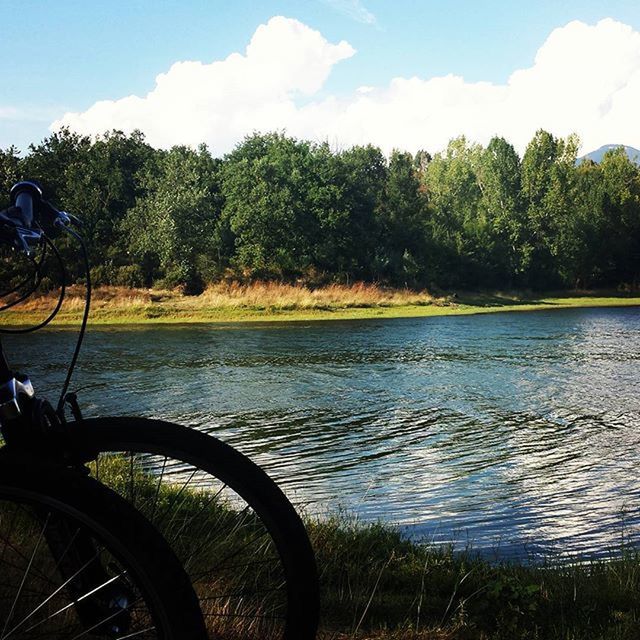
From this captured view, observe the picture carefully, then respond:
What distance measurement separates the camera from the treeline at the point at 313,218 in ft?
195

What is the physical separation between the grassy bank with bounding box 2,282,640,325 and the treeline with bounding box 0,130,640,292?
10.3ft

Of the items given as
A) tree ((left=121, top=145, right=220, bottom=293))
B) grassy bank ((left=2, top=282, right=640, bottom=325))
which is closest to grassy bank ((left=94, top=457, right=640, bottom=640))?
grassy bank ((left=2, top=282, right=640, bottom=325))

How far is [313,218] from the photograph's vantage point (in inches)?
2477

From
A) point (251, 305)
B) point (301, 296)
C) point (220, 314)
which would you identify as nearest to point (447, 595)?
point (220, 314)

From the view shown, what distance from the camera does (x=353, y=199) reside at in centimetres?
6525

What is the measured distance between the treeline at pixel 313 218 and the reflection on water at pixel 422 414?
23738 mm

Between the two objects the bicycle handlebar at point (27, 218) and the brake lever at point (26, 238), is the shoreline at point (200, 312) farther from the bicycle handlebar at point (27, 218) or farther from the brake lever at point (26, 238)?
the brake lever at point (26, 238)

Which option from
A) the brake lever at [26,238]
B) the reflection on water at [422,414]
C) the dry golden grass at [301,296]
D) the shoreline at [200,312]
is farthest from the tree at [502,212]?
the brake lever at [26,238]

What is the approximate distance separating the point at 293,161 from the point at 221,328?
23.1 metres

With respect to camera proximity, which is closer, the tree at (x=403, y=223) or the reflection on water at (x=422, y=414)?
the reflection on water at (x=422, y=414)

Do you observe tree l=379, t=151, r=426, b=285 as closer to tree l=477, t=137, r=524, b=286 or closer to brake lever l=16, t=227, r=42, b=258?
tree l=477, t=137, r=524, b=286

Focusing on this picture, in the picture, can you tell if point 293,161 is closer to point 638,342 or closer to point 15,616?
point 638,342

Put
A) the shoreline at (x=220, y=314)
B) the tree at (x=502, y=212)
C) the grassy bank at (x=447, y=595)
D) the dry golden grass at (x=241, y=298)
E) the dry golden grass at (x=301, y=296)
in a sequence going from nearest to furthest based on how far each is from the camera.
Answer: the grassy bank at (x=447, y=595) < the shoreline at (x=220, y=314) < the dry golden grass at (x=241, y=298) < the dry golden grass at (x=301, y=296) < the tree at (x=502, y=212)

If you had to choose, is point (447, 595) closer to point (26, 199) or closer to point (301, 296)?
point (26, 199)
